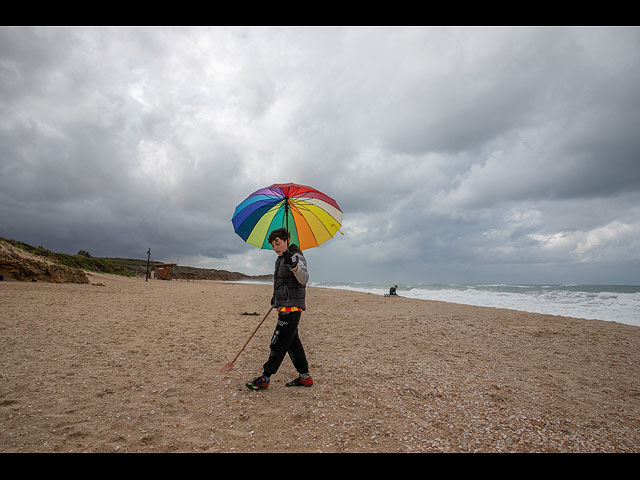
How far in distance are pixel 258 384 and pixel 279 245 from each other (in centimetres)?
219

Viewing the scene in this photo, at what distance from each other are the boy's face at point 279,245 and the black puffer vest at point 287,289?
12 centimetres

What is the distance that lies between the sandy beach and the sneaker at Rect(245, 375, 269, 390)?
0.40ft

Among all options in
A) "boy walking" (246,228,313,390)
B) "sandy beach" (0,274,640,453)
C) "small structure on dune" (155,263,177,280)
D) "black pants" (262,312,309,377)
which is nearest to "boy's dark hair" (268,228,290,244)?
"boy walking" (246,228,313,390)

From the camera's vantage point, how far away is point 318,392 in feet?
14.4

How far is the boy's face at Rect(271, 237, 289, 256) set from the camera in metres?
4.41

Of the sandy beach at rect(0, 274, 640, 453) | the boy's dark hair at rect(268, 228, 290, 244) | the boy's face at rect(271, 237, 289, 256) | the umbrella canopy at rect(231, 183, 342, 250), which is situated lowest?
the sandy beach at rect(0, 274, 640, 453)

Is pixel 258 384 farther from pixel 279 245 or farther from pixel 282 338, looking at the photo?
pixel 279 245

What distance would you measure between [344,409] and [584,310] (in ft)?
61.9

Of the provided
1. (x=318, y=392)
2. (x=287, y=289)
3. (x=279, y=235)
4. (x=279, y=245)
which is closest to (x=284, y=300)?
(x=287, y=289)

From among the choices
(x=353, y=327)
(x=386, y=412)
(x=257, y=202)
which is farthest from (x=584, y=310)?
(x=257, y=202)

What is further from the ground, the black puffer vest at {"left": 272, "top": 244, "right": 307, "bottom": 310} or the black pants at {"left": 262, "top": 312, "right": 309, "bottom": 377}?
the black puffer vest at {"left": 272, "top": 244, "right": 307, "bottom": 310}

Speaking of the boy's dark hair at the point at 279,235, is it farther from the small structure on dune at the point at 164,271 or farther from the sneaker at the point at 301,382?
the small structure on dune at the point at 164,271

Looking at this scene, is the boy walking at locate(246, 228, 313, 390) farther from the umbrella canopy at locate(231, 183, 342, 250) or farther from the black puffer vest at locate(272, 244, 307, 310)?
the umbrella canopy at locate(231, 183, 342, 250)
